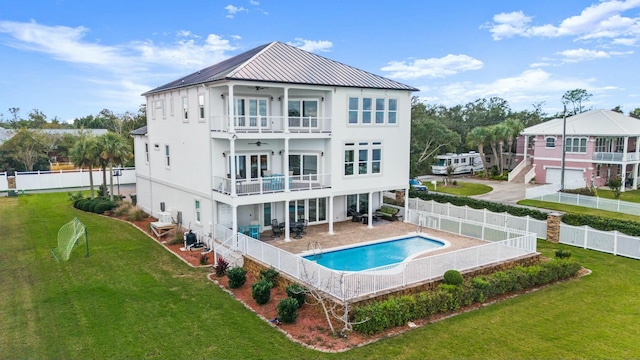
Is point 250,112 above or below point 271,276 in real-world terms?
above

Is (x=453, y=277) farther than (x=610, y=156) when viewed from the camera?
No

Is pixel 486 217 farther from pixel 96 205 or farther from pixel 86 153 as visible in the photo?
pixel 86 153

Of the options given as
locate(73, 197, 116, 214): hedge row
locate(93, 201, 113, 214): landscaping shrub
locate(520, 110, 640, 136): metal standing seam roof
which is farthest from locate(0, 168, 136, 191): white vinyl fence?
locate(520, 110, 640, 136): metal standing seam roof

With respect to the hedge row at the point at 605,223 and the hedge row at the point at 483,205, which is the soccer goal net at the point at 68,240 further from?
the hedge row at the point at 605,223

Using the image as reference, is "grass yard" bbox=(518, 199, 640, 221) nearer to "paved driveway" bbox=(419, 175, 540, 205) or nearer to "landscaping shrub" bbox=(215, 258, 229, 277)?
"paved driveway" bbox=(419, 175, 540, 205)

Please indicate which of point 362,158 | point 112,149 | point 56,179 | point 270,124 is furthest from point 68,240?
point 56,179

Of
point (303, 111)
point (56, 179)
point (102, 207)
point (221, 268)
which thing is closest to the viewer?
point (221, 268)

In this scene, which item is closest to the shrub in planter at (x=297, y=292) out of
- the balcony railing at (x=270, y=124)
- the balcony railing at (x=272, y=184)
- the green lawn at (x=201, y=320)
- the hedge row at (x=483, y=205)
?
the green lawn at (x=201, y=320)
